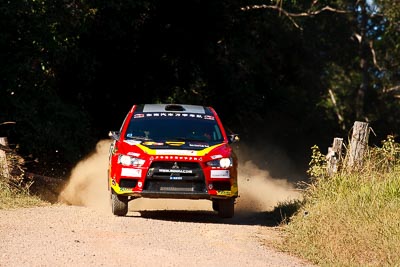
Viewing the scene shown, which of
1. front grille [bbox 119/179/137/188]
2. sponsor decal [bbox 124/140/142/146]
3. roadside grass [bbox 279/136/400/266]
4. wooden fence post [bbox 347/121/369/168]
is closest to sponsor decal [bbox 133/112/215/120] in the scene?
sponsor decal [bbox 124/140/142/146]

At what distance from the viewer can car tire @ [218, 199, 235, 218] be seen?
16.1 m

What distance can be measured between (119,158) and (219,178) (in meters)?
1.52

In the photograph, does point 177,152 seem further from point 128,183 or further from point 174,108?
point 174,108

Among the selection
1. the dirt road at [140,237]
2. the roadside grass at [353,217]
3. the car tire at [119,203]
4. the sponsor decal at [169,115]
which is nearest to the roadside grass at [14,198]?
the dirt road at [140,237]

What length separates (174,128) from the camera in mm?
16656

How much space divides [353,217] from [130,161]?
374cm

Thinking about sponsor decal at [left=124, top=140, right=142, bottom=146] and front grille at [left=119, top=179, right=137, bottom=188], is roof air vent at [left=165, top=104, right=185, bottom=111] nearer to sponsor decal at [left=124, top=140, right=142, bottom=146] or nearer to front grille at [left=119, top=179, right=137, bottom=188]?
sponsor decal at [left=124, top=140, right=142, bottom=146]

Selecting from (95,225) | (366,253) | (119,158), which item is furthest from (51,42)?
(366,253)

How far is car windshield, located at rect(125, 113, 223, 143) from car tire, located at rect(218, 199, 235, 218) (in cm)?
97

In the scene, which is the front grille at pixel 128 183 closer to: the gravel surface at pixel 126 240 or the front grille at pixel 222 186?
the gravel surface at pixel 126 240

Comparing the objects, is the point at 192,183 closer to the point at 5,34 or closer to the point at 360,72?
the point at 5,34

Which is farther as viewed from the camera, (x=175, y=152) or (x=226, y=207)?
(x=226, y=207)

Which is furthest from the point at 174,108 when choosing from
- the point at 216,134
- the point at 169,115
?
the point at 216,134

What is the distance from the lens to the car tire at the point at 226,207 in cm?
1609
